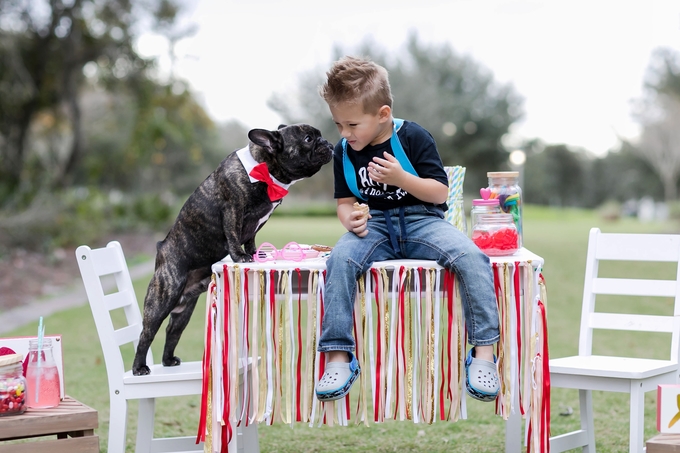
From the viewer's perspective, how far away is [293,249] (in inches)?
134

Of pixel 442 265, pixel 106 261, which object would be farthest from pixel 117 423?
pixel 442 265

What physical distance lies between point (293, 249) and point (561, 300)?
7986mm

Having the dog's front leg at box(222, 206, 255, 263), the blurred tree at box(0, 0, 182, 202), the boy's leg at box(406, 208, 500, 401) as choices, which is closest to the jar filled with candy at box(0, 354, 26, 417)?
the dog's front leg at box(222, 206, 255, 263)

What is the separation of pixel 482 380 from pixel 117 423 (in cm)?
158

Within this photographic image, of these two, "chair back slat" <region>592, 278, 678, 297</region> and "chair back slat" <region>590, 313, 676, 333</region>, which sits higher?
"chair back slat" <region>592, 278, 678, 297</region>

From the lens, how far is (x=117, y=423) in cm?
327

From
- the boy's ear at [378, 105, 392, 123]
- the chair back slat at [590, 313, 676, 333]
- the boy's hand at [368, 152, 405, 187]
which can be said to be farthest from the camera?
the chair back slat at [590, 313, 676, 333]

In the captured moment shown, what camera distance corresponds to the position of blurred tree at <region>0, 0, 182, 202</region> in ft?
51.4

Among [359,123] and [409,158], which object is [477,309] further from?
[359,123]

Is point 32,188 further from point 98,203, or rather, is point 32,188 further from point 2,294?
point 2,294

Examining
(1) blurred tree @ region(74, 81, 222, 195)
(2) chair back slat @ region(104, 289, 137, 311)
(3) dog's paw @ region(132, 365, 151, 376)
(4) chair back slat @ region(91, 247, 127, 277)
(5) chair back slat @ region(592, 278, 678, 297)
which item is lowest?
(3) dog's paw @ region(132, 365, 151, 376)

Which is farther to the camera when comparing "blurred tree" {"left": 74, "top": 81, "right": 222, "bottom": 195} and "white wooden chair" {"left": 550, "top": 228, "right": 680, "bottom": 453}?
"blurred tree" {"left": 74, "top": 81, "right": 222, "bottom": 195}

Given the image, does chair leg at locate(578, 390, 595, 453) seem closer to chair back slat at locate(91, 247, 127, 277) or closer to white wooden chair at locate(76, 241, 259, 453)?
white wooden chair at locate(76, 241, 259, 453)

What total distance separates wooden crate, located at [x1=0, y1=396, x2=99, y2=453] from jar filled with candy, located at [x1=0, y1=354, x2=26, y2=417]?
0.03 meters
